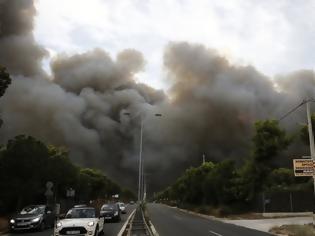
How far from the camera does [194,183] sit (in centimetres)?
7888

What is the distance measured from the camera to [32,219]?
2969 centimetres

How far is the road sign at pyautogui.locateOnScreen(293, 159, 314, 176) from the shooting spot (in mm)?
27969

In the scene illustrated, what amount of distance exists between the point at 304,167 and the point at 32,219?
55.0ft

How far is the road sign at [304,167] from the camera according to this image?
28.0 meters

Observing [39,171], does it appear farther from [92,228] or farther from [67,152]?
[67,152]

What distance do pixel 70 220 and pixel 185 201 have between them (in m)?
69.0

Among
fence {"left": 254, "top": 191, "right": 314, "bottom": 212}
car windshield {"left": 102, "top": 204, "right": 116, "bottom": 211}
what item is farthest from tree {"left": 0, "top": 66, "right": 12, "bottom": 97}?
fence {"left": 254, "top": 191, "right": 314, "bottom": 212}

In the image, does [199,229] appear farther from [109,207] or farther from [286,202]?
Result: [286,202]

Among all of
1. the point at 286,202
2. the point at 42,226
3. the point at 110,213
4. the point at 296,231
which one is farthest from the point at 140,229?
the point at 286,202

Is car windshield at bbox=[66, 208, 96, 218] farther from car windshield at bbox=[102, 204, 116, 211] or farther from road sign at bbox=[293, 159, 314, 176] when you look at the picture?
car windshield at bbox=[102, 204, 116, 211]

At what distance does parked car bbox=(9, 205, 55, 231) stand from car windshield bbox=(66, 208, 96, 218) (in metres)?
7.74

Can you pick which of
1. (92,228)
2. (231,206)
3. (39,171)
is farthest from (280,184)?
(92,228)

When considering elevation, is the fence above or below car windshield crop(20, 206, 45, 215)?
above

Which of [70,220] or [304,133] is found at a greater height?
[304,133]
